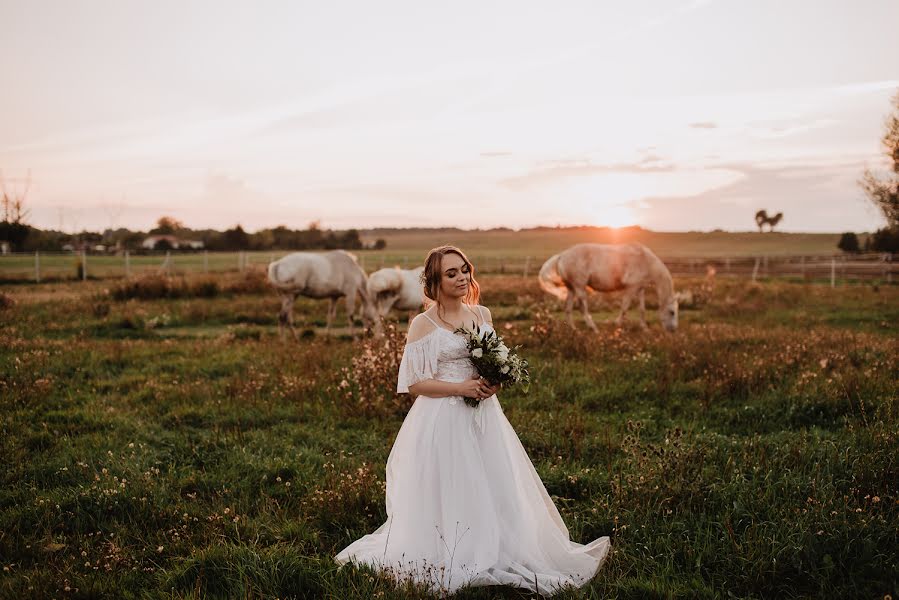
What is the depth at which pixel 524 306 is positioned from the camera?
1980 centimetres

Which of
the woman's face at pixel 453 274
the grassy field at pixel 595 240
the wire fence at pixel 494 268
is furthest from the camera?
the grassy field at pixel 595 240

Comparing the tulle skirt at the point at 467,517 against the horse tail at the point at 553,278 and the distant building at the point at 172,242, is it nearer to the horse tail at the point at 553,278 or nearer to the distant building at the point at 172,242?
the horse tail at the point at 553,278

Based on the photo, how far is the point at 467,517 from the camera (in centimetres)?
391

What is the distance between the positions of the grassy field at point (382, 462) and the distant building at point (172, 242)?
74.5 m

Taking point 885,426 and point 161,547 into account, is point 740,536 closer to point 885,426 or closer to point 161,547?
point 885,426

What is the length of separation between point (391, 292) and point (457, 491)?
10.8 metres

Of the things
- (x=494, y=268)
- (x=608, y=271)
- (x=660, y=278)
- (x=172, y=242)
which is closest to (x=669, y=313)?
(x=660, y=278)

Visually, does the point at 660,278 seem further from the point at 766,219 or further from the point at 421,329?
the point at 766,219

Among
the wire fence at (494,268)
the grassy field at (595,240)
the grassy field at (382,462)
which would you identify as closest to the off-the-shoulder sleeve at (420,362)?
the grassy field at (382,462)

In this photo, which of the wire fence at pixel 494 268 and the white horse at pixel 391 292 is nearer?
the white horse at pixel 391 292

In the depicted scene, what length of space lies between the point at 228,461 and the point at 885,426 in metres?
6.48

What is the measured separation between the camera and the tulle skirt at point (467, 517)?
382cm

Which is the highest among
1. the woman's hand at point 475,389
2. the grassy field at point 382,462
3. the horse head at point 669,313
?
the woman's hand at point 475,389

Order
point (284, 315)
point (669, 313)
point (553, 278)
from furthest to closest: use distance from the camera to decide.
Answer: point (553, 278), point (669, 313), point (284, 315)
